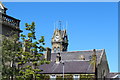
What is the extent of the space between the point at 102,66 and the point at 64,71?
7.55 meters

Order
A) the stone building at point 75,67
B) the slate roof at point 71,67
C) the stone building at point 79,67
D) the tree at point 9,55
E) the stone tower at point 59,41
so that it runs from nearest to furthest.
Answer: the tree at point 9,55, the stone building at point 75,67, the stone building at point 79,67, the slate roof at point 71,67, the stone tower at point 59,41

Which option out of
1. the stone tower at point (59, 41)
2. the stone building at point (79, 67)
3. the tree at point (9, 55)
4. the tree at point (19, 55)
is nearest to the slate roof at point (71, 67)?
the stone building at point (79, 67)

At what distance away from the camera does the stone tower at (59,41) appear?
77.4 m

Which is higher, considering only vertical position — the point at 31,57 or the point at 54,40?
the point at 54,40

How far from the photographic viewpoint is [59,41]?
78750 mm

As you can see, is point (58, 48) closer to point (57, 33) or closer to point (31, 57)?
point (57, 33)

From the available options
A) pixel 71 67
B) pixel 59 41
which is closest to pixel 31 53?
pixel 71 67

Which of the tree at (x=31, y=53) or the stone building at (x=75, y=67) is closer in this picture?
the tree at (x=31, y=53)

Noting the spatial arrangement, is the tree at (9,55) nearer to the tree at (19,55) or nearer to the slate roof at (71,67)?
the tree at (19,55)

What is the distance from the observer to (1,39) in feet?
67.2

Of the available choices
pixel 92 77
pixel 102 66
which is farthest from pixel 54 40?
pixel 92 77

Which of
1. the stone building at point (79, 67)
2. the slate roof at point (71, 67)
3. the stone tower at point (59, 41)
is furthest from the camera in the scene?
the stone tower at point (59, 41)

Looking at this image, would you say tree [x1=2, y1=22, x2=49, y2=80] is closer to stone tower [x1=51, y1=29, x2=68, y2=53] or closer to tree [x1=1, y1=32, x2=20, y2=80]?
tree [x1=1, y1=32, x2=20, y2=80]

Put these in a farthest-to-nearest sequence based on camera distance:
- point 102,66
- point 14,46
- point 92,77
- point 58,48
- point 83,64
→ 1. point 58,48
2. point 102,66
3. point 83,64
4. point 92,77
5. point 14,46
